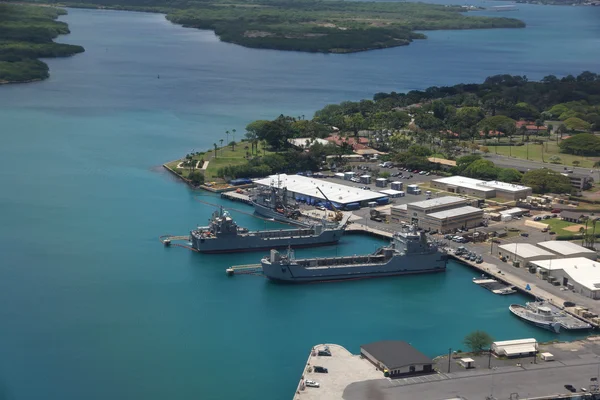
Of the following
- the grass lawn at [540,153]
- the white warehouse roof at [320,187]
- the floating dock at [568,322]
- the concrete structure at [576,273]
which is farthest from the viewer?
the grass lawn at [540,153]

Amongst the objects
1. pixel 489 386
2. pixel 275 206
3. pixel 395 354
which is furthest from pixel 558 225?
pixel 489 386

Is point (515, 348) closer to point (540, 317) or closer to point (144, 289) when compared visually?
point (540, 317)

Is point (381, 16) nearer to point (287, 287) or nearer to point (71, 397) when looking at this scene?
point (287, 287)

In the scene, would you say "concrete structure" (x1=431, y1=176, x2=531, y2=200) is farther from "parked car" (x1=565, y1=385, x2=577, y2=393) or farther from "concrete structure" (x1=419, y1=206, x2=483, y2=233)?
"parked car" (x1=565, y1=385, x2=577, y2=393)

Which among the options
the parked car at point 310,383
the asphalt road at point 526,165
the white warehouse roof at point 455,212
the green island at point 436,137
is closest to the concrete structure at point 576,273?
the white warehouse roof at point 455,212

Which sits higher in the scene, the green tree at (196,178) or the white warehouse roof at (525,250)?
the white warehouse roof at (525,250)

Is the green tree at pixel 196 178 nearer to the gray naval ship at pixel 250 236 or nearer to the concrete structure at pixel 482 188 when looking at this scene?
the gray naval ship at pixel 250 236
